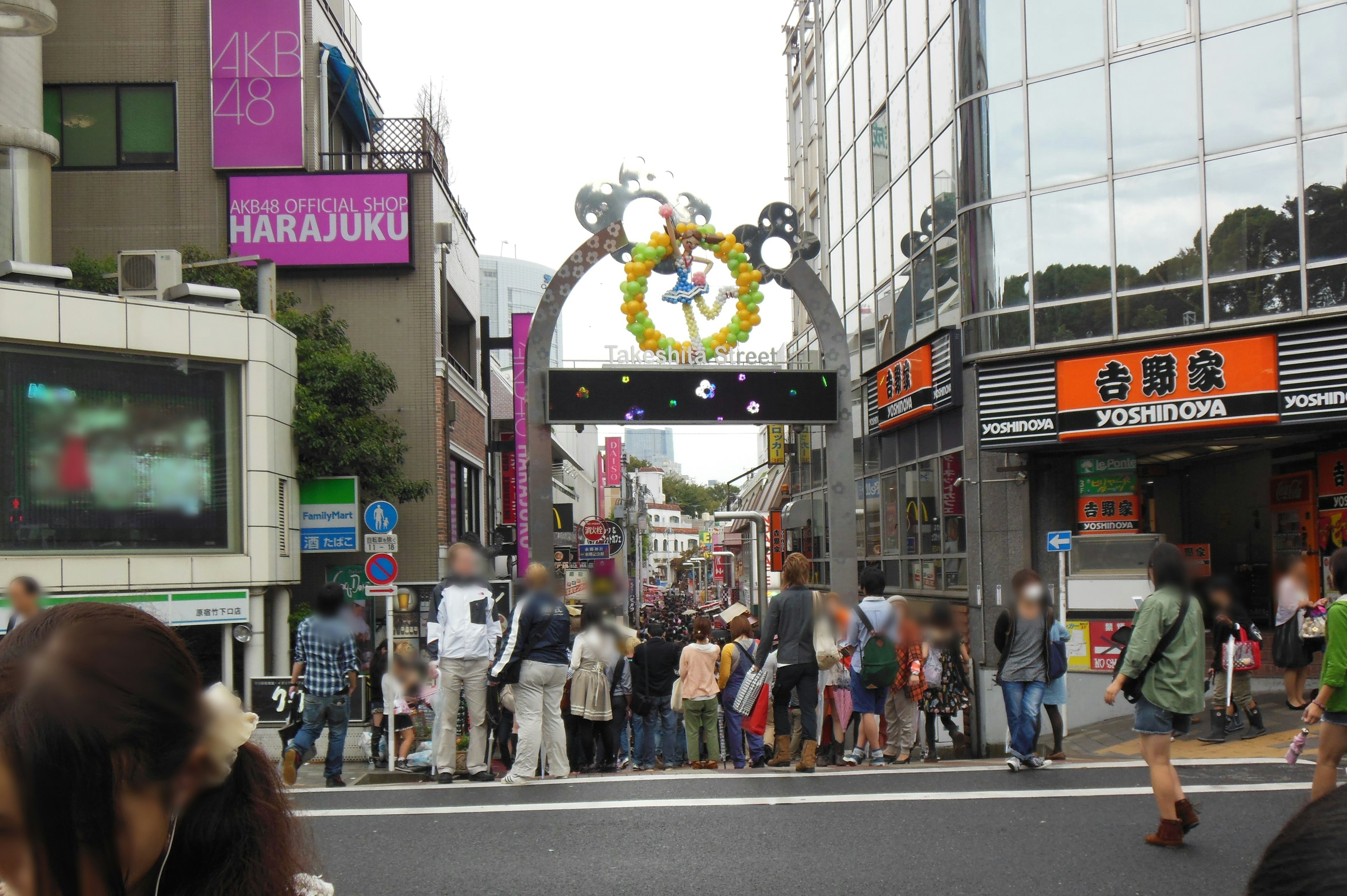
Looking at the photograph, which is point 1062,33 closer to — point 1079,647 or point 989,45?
point 989,45

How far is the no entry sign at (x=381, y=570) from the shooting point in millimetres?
12438

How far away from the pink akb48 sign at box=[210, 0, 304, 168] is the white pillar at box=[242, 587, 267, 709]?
8.67m

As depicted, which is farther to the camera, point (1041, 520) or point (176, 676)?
point (1041, 520)

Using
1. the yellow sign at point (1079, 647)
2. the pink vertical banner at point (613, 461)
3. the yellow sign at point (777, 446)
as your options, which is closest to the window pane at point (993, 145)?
the yellow sign at point (1079, 647)

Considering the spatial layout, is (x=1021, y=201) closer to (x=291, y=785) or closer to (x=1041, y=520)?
(x=1041, y=520)

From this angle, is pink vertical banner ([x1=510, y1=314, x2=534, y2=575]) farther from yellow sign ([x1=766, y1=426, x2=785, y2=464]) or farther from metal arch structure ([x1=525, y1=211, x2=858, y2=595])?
yellow sign ([x1=766, y1=426, x2=785, y2=464])

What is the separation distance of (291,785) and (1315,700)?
291 inches

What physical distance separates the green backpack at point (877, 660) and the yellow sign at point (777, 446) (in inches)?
860

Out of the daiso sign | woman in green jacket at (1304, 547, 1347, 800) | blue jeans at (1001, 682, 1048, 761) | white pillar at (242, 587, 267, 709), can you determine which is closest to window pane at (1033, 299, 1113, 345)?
blue jeans at (1001, 682, 1048, 761)

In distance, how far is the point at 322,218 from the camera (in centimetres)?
2070

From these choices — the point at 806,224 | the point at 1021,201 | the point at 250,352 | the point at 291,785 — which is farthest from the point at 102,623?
the point at 806,224

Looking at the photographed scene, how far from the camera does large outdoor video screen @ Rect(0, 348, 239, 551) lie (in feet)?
44.2

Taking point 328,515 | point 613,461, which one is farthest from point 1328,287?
point 613,461

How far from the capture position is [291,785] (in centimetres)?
930
